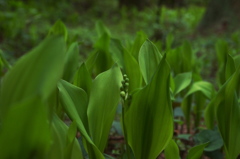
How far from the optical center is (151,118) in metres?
0.77

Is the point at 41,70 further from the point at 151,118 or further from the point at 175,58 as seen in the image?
the point at 175,58

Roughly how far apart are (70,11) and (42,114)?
8067 mm

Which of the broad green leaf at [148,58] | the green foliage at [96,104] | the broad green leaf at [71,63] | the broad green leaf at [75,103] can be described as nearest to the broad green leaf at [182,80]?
the green foliage at [96,104]

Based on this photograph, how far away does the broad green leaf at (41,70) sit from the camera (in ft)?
1.54

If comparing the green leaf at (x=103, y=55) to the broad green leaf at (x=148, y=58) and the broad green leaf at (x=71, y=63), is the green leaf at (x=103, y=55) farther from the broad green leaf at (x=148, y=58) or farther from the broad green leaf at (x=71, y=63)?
the broad green leaf at (x=148, y=58)

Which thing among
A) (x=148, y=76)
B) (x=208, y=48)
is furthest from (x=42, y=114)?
(x=208, y=48)

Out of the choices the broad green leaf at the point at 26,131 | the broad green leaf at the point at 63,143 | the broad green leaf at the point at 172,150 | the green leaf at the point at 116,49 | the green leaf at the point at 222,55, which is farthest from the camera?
the green leaf at the point at 222,55

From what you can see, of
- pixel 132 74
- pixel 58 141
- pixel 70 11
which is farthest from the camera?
pixel 70 11

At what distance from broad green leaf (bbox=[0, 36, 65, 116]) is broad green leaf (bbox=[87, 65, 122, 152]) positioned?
296 mm

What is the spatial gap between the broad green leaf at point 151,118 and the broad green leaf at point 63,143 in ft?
0.54

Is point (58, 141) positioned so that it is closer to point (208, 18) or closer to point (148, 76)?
point (148, 76)

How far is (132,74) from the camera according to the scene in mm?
1009

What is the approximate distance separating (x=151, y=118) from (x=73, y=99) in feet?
0.65

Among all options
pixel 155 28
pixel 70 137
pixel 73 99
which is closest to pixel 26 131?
pixel 70 137
